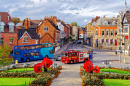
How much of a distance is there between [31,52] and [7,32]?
31.8ft

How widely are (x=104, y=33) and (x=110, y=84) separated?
213ft

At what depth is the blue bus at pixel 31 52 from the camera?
4506 cm

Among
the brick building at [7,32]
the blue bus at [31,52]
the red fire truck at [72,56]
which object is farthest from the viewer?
the brick building at [7,32]

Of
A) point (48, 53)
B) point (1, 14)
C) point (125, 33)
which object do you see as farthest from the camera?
point (125, 33)

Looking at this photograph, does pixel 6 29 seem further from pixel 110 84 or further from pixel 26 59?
pixel 110 84

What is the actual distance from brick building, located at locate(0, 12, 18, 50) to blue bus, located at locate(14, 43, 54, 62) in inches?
313

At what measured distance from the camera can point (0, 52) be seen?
30.0 metres

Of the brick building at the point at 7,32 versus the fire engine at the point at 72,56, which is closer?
the fire engine at the point at 72,56

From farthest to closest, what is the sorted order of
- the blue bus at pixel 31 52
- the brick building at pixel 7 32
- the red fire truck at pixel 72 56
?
the brick building at pixel 7 32 → the blue bus at pixel 31 52 → the red fire truck at pixel 72 56

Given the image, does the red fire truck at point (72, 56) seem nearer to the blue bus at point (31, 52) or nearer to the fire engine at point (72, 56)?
the fire engine at point (72, 56)

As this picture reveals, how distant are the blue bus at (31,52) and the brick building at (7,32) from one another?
7.95 m

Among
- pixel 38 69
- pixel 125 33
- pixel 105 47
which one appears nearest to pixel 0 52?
pixel 38 69

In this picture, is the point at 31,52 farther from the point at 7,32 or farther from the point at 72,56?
the point at 72,56

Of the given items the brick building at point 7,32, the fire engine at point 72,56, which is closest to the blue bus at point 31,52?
the brick building at point 7,32
